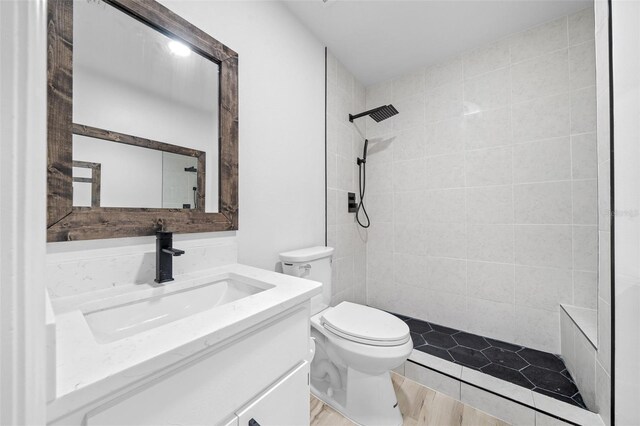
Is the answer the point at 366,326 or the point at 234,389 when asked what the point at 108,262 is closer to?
the point at 234,389

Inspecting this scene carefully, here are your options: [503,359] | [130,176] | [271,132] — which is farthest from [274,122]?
[503,359]

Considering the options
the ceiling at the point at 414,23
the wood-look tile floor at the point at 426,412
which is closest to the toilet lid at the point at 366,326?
the wood-look tile floor at the point at 426,412

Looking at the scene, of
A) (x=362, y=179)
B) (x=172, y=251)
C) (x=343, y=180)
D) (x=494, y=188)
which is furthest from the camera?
(x=362, y=179)

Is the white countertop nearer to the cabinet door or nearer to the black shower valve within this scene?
the cabinet door

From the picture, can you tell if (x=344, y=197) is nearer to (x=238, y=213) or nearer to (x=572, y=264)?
(x=238, y=213)

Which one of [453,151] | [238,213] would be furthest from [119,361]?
→ [453,151]

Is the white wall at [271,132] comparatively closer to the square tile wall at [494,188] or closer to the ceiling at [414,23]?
the ceiling at [414,23]

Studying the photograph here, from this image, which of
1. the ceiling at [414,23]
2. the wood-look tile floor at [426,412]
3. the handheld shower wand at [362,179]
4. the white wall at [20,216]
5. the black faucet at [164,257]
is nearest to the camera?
the white wall at [20,216]

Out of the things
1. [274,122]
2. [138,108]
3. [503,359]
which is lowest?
[503,359]

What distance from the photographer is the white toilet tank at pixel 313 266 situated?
4.39ft

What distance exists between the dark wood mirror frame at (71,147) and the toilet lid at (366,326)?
710 millimetres

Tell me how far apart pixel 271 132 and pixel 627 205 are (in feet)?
4.69

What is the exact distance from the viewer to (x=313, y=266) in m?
1.42

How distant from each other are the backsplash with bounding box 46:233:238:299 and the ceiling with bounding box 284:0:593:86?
1.52 metres
